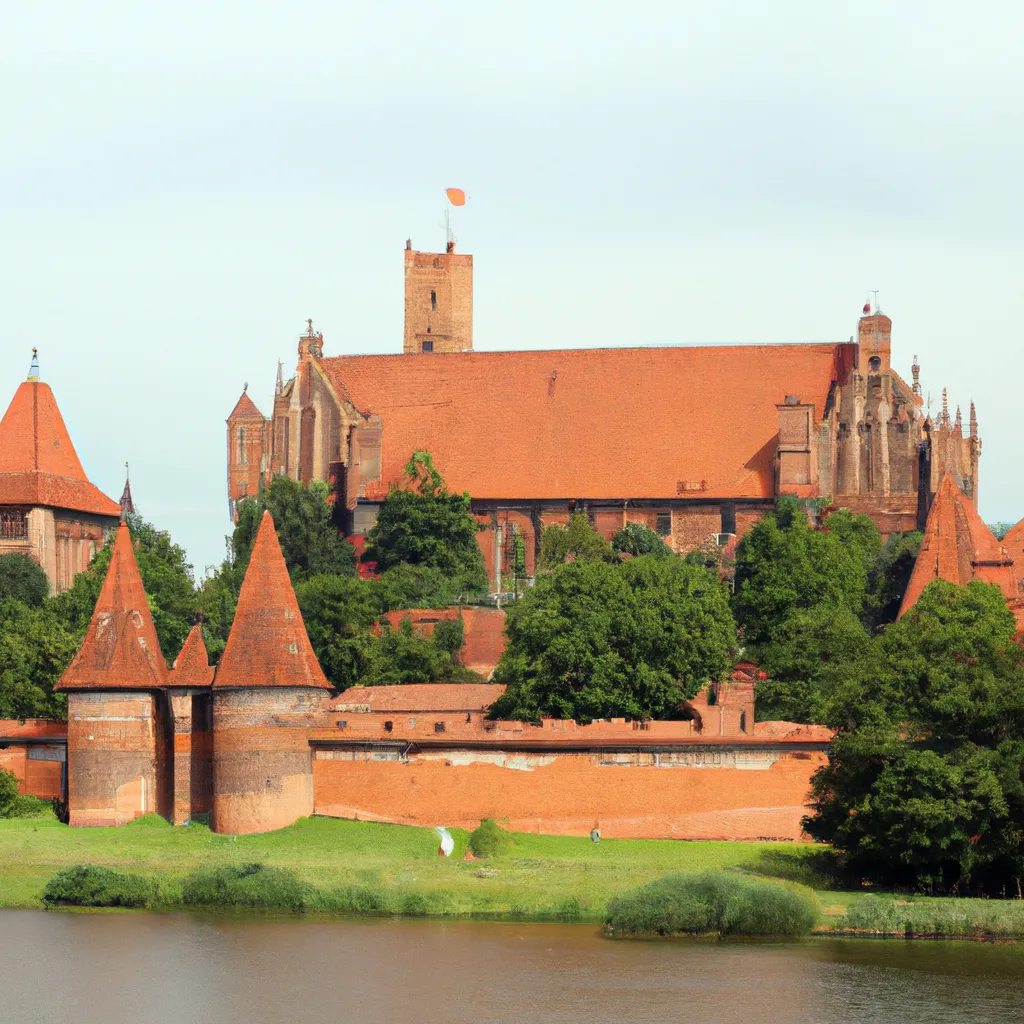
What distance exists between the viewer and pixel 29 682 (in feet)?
228

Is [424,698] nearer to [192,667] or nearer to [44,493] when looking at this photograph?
[192,667]

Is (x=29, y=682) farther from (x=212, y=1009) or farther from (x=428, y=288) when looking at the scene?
(x=428, y=288)

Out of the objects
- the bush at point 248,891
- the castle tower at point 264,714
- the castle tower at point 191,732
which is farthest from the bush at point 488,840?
the castle tower at point 191,732

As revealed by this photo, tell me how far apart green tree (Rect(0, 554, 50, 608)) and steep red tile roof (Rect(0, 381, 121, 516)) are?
3097 mm

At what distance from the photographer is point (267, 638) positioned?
60.9 metres

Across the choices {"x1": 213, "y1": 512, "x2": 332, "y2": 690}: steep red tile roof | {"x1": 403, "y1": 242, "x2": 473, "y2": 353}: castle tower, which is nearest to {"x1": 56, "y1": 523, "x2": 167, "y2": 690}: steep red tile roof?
{"x1": 213, "y1": 512, "x2": 332, "y2": 690}: steep red tile roof

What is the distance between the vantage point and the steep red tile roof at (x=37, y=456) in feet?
295

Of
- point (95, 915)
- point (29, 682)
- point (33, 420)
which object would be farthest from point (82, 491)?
point (95, 915)

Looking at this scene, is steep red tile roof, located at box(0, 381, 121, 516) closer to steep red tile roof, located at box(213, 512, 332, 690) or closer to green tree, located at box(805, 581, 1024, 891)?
steep red tile roof, located at box(213, 512, 332, 690)

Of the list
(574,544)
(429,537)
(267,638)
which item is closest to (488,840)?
(267,638)

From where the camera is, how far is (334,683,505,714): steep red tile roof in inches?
2630

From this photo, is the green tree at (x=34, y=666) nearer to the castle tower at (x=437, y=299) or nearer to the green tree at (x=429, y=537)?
the green tree at (x=429, y=537)

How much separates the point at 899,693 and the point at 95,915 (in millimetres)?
15614

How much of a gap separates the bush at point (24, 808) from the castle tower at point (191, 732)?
2997mm
